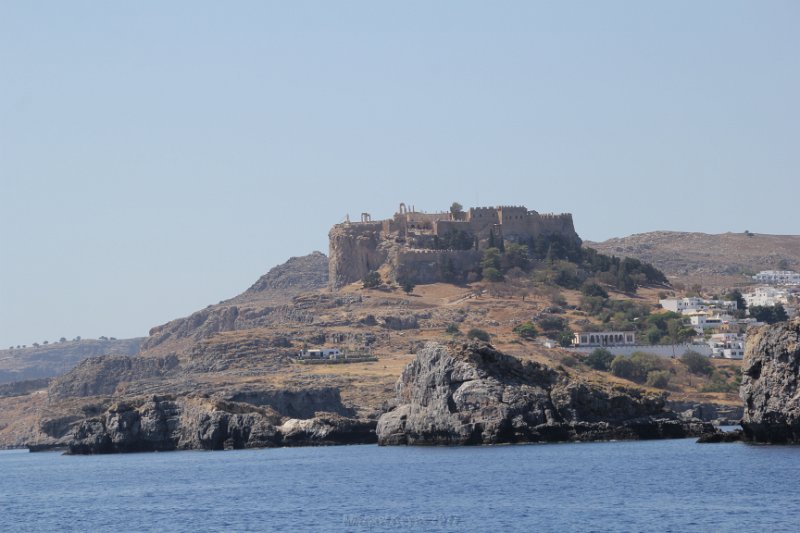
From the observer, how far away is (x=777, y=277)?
191 metres

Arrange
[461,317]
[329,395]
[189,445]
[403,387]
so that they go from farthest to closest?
[461,317]
[329,395]
[189,445]
[403,387]

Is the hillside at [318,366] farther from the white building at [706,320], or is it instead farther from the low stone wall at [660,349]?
the white building at [706,320]

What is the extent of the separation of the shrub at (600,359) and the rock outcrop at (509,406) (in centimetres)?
3407

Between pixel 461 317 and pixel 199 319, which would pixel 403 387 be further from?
pixel 199 319

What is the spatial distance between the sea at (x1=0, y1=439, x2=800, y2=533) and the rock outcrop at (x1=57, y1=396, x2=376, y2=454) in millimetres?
7678

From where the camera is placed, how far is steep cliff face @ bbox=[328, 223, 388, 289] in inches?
5379

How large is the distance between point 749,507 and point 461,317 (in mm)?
78262

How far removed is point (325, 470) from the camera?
208 feet

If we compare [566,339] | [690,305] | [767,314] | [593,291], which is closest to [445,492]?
[566,339]

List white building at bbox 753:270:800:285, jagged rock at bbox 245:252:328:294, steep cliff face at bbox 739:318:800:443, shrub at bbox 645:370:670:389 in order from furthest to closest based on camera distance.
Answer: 1. white building at bbox 753:270:800:285
2. jagged rock at bbox 245:252:328:294
3. shrub at bbox 645:370:670:389
4. steep cliff face at bbox 739:318:800:443

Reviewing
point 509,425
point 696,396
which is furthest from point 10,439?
point 509,425

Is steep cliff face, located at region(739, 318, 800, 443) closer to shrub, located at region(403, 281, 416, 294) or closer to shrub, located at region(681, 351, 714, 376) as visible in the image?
shrub, located at region(681, 351, 714, 376)

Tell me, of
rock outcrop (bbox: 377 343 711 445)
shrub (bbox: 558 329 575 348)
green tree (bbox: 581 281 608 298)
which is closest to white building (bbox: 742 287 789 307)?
green tree (bbox: 581 281 608 298)

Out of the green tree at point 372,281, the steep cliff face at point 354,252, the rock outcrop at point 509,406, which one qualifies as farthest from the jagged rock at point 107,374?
the rock outcrop at point 509,406
